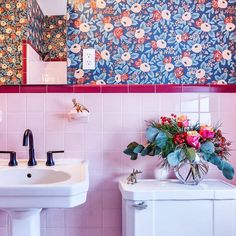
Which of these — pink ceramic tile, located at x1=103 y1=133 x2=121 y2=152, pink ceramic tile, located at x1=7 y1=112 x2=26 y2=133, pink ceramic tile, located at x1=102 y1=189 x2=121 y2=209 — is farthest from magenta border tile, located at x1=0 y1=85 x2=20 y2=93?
pink ceramic tile, located at x1=102 y1=189 x2=121 y2=209

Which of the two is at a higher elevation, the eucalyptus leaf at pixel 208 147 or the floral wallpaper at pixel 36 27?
the floral wallpaper at pixel 36 27

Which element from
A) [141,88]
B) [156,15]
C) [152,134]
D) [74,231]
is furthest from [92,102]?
[74,231]

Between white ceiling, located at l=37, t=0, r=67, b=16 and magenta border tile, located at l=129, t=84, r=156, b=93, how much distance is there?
0.58 m

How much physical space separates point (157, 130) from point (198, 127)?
0.74 feet

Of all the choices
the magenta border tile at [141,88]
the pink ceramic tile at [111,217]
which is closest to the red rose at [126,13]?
the magenta border tile at [141,88]

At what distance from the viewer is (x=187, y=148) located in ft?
4.35

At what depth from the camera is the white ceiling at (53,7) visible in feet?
5.18

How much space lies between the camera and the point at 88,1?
5.28ft

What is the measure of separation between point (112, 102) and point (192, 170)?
1.90ft

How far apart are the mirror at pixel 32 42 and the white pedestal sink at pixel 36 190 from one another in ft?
1.62

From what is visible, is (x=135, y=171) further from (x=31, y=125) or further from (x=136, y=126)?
(x=31, y=125)

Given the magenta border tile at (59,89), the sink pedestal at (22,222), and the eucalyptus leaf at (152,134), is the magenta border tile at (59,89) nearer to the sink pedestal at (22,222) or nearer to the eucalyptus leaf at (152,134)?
the eucalyptus leaf at (152,134)

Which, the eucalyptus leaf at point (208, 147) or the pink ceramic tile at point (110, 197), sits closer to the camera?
the eucalyptus leaf at point (208, 147)

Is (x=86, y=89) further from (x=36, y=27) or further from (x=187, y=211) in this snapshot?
(x=187, y=211)
